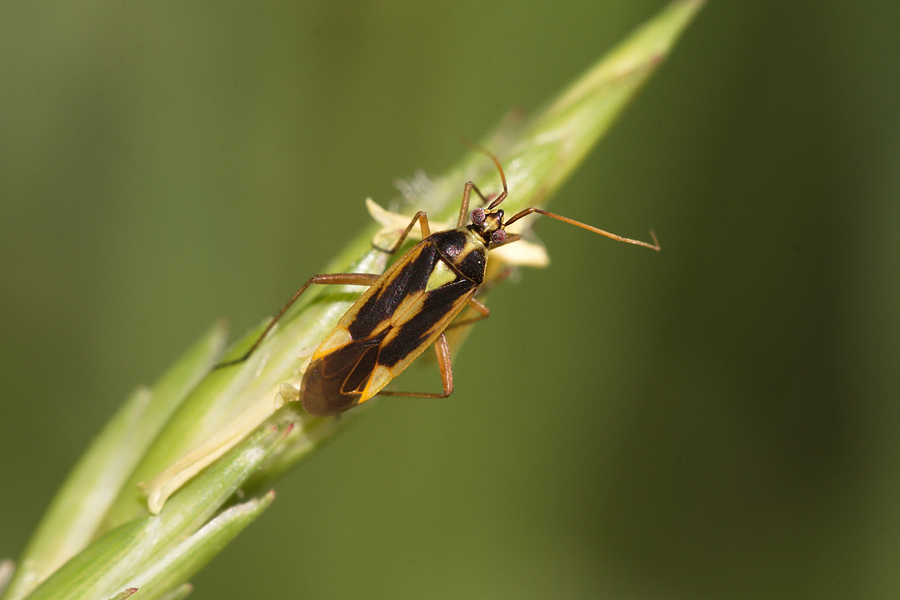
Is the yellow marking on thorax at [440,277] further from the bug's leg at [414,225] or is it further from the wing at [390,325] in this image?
the bug's leg at [414,225]

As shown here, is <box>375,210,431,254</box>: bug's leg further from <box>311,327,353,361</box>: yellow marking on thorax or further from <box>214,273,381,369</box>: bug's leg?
<box>311,327,353,361</box>: yellow marking on thorax

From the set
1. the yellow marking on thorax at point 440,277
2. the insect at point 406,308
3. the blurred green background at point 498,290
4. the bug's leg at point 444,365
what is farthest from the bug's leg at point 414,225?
the blurred green background at point 498,290

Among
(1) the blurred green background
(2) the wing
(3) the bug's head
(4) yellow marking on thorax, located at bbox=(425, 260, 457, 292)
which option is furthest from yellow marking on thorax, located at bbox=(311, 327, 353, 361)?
(1) the blurred green background

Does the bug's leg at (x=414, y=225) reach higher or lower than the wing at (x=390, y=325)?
higher

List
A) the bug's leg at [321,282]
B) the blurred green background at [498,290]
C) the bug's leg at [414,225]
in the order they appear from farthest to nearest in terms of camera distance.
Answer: the blurred green background at [498,290] < the bug's leg at [414,225] < the bug's leg at [321,282]

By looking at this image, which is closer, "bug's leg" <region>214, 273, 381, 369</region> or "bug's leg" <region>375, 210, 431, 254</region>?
"bug's leg" <region>214, 273, 381, 369</region>

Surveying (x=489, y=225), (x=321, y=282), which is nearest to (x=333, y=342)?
(x=321, y=282)

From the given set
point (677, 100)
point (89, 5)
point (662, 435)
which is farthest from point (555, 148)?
point (89, 5)

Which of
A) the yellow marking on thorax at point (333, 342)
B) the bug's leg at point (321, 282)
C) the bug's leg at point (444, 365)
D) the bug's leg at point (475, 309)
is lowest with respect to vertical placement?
the bug's leg at point (444, 365)
